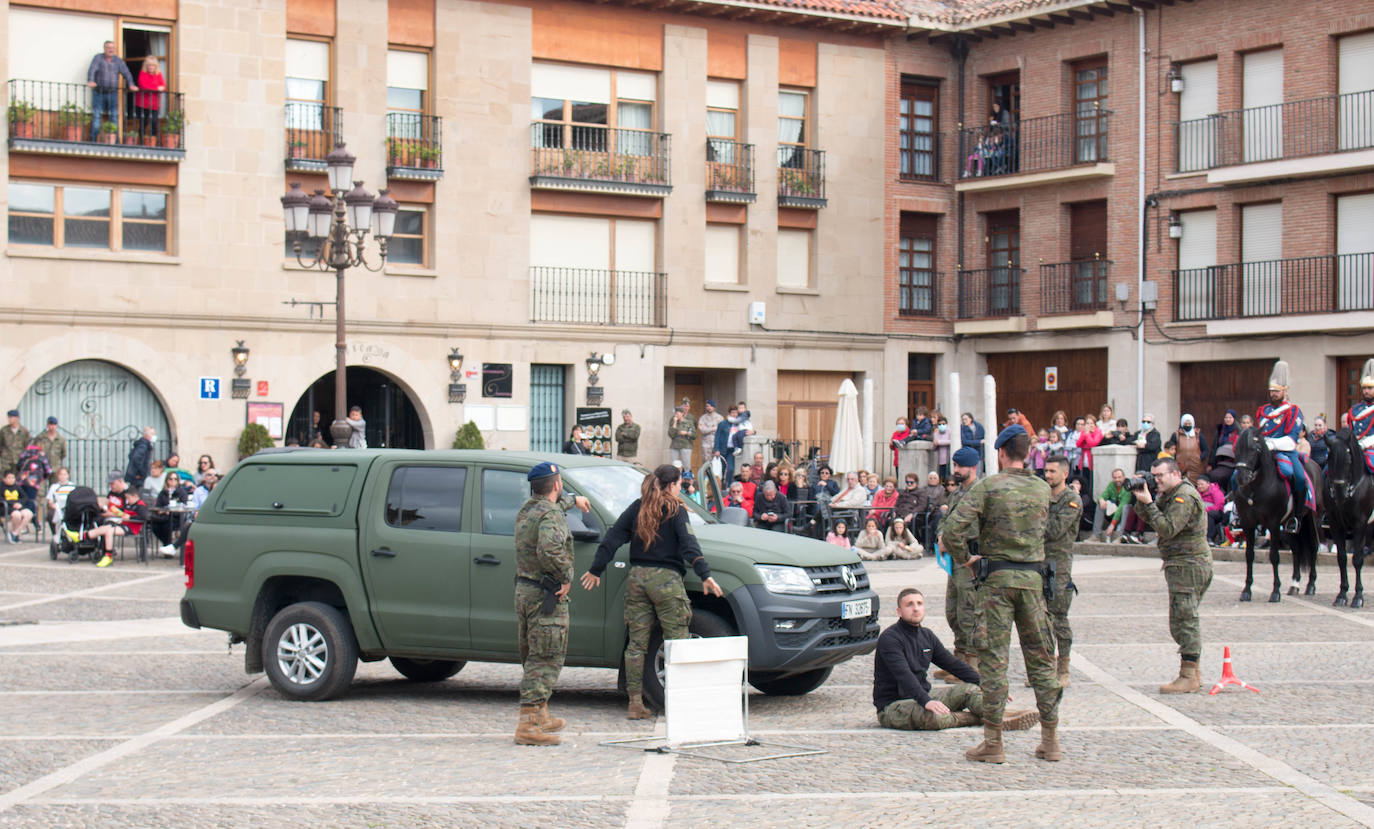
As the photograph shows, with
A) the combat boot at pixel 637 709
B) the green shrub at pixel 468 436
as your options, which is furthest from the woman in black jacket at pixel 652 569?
the green shrub at pixel 468 436

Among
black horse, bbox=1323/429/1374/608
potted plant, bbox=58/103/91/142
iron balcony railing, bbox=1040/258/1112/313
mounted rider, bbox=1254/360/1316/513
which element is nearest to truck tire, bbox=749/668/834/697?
mounted rider, bbox=1254/360/1316/513

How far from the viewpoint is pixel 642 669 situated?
11.4 meters

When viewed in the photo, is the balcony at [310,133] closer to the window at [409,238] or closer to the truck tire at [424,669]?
the window at [409,238]

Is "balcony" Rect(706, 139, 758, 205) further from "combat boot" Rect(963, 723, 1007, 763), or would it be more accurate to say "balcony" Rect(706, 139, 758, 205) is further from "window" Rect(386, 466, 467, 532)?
"combat boot" Rect(963, 723, 1007, 763)

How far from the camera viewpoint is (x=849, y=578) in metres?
12.0

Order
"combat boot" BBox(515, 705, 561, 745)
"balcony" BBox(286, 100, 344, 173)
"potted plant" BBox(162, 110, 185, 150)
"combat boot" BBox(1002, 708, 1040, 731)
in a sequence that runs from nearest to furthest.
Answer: "combat boot" BBox(515, 705, 561, 745) < "combat boot" BBox(1002, 708, 1040, 731) < "potted plant" BBox(162, 110, 185, 150) < "balcony" BBox(286, 100, 344, 173)

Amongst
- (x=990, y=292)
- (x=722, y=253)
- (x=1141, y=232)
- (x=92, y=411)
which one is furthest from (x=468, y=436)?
(x=1141, y=232)

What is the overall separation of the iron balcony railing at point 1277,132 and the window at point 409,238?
52.4 ft

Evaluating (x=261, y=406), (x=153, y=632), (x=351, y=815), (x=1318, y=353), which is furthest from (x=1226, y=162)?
(x=351, y=815)

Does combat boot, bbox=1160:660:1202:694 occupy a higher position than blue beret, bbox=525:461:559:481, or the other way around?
blue beret, bbox=525:461:559:481

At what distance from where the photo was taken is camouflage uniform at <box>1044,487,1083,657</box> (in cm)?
1220

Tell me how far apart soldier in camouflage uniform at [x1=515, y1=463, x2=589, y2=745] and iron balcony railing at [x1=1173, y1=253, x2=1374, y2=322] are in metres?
25.9

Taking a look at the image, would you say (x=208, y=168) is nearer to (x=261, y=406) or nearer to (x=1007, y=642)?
(x=261, y=406)

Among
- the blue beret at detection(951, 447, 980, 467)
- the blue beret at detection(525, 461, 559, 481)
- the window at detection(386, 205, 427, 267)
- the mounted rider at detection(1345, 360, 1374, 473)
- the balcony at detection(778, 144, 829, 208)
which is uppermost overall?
the balcony at detection(778, 144, 829, 208)
